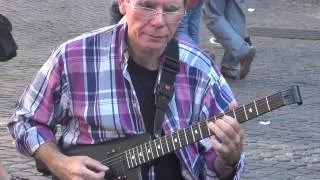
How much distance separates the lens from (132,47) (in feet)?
11.1

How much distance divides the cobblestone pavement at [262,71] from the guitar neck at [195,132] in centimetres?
242

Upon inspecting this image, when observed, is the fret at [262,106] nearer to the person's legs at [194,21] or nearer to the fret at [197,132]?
the fret at [197,132]

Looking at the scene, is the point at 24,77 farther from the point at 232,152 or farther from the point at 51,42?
the point at 232,152

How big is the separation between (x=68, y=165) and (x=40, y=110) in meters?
0.27

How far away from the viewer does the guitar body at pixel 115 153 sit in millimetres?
3311

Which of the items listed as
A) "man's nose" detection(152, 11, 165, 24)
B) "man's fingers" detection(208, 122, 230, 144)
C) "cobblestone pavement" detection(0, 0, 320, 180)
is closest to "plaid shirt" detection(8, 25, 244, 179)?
"man's nose" detection(152, 11, 165, 24)

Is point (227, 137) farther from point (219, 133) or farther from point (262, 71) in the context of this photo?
point (262, 71)

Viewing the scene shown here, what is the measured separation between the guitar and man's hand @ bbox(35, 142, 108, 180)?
0.19ft

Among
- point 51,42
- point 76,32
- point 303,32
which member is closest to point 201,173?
Answer: point 51,42

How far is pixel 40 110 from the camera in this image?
342cm

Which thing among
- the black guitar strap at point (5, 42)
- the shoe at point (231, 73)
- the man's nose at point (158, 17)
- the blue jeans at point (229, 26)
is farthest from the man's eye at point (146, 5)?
the shoe at point (231, 73)

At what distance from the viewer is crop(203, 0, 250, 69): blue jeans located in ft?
30.1

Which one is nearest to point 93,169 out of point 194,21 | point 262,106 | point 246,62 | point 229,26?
point 262,106

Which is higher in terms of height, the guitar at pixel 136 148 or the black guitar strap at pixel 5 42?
the black guitar strap at pixel 5 42
